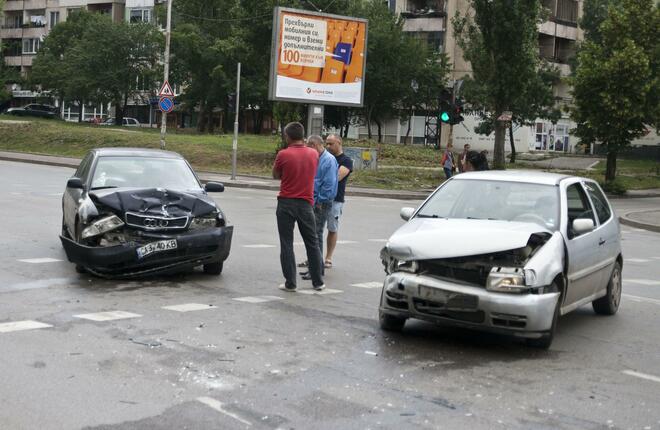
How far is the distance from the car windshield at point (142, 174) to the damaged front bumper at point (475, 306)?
4682 millimetres

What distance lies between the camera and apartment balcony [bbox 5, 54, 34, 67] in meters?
101

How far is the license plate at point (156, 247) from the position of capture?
9961mm

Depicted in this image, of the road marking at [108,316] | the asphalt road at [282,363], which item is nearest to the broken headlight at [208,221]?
the asphalt road at [282,363]

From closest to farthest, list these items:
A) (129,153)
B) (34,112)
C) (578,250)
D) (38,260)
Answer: (578,250) → (38,260) → (129,153) → (34,112)

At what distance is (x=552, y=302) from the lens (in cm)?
730

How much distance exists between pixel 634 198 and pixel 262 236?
25366 millimetres

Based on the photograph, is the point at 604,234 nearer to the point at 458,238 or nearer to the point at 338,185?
the point at 458,238

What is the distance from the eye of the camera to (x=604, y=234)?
9.06 metres

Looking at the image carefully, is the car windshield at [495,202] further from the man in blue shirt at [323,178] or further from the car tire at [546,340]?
the man in blue shirt at [323,178]

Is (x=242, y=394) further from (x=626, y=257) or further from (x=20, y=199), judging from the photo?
(x=20, y=199)

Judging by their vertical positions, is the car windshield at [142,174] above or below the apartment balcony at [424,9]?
below

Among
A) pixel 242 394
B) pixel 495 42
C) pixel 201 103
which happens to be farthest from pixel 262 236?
pixel 201 103

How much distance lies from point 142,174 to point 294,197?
8.17 feet

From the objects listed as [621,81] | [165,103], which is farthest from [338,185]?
[621,81]
